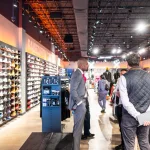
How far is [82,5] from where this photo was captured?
340 inches

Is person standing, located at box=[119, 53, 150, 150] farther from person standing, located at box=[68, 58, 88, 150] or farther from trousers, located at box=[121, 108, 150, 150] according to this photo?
person standing, located at box=[68, 58, 88, 150]

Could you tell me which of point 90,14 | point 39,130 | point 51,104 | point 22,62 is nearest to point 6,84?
point 22,62

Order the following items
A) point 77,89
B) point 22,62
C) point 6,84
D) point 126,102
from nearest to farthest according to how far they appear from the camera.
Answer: point 126,102
point 77,89
point 6,84
point 22,62

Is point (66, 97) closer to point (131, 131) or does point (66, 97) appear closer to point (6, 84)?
point (6, 84)

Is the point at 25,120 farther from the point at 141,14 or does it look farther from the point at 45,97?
the point at 141,14

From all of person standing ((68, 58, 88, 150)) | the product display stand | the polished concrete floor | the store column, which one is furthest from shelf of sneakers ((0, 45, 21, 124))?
person standing ((68, 58, 88, 150))

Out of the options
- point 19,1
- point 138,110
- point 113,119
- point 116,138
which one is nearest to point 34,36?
point 19,1

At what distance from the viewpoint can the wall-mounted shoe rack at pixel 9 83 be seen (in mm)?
6852

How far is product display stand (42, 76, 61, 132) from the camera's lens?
5.62m

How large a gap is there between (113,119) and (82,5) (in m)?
4.34

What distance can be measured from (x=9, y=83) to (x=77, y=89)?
4.27 metres

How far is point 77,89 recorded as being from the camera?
374 centimetres

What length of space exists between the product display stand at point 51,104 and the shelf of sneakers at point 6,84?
1.66 meters

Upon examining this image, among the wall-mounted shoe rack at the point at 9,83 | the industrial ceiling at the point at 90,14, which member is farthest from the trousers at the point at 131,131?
the industrial ceiling at the point at 90,14
